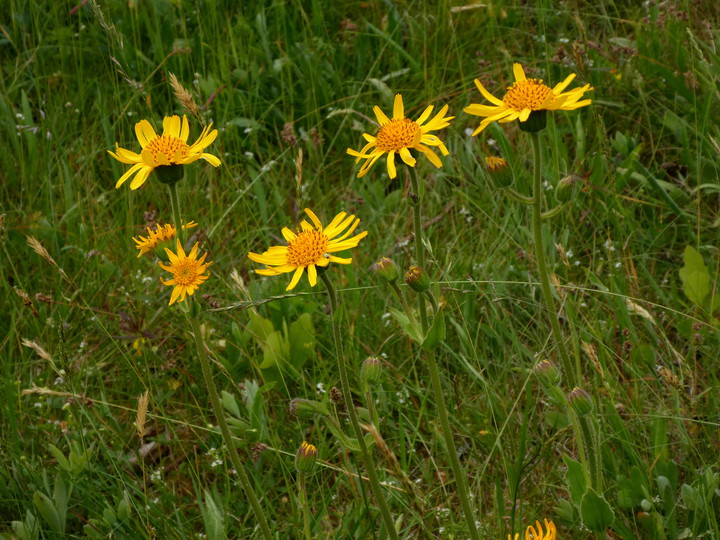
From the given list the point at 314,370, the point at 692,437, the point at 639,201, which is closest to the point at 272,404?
the point at 314,370

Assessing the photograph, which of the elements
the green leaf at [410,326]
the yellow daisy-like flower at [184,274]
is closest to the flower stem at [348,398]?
the green leaf at [410,326]

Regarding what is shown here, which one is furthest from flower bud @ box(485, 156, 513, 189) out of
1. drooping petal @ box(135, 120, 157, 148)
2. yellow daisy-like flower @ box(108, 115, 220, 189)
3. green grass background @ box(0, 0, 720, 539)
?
drooping petal @ box(135, 120, 157, 148)

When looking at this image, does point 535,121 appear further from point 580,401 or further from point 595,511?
point 595,511

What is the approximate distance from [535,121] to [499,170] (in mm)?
136

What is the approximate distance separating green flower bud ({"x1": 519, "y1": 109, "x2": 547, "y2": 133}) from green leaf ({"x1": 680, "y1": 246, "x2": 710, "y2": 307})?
1.00 m

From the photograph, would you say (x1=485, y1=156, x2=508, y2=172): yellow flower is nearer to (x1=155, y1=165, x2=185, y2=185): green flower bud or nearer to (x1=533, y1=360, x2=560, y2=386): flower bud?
(x1=533, y1=360, x2=560, y2=386): flower bud

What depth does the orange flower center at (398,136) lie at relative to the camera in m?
1.85

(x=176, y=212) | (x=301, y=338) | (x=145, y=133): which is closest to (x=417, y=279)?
(x=176, y=212)

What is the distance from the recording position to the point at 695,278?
2520 mm

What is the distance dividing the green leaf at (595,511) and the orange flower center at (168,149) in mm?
1157

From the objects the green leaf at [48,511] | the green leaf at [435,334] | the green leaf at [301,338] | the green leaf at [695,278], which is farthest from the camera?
the green leaf at [301,338]

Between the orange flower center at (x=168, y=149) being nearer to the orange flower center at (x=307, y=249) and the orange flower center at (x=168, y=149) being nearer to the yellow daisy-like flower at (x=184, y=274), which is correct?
the yellow daisy-like flower at (x=184, y=274)

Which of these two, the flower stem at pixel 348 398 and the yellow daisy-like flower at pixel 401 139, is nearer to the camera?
the flower stem at pixel 348 398

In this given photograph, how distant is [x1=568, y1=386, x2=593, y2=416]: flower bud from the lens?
1750 millimetres
